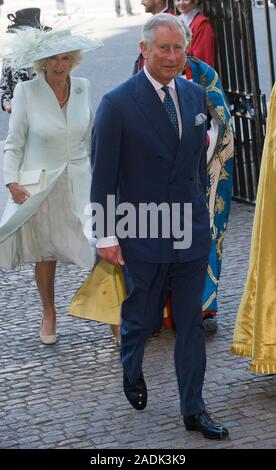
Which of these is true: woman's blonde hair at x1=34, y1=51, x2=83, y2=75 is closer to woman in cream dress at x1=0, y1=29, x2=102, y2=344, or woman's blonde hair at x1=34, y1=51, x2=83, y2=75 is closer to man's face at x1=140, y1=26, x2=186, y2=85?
woman in cream dress at x1=0, y1=29, x2=102, y2=344

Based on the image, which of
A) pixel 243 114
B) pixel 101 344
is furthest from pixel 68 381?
pixel 243 114

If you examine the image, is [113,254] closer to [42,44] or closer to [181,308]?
[181,308]

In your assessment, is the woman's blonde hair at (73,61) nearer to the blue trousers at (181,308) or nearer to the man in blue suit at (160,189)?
the man in blue suit at (160,189)

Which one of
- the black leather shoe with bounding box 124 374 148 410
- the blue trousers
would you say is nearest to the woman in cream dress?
the black leather shoe with bounding box 124 374 148 410

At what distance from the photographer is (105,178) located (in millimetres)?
5609

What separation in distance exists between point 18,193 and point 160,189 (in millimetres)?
1680

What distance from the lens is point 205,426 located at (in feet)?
18.5

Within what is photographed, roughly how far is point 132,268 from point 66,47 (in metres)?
1.84

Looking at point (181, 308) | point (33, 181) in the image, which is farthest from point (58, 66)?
point (181, 308)

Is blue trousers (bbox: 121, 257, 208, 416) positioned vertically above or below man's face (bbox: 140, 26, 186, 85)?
below

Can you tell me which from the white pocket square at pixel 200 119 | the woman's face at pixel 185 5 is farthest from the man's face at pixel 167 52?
the woman's face at pixel 185 5

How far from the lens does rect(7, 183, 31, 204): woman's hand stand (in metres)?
7.12

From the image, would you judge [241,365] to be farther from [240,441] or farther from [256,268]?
[240,441]

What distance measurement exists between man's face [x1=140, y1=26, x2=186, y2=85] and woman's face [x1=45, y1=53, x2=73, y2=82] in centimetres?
164
